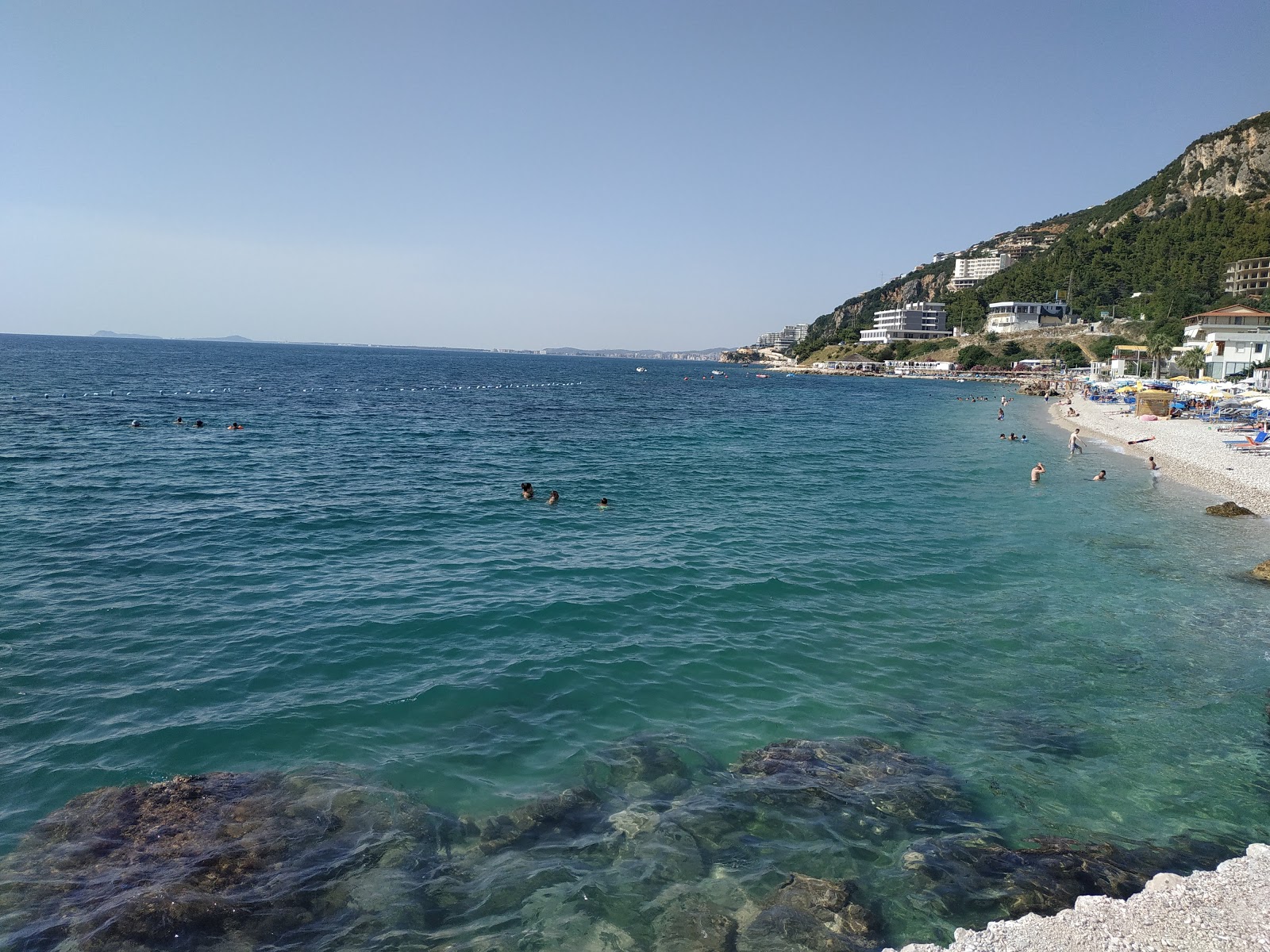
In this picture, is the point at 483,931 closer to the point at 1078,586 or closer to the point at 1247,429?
the point at 1078,586

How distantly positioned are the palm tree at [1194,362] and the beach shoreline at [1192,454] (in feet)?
71.3

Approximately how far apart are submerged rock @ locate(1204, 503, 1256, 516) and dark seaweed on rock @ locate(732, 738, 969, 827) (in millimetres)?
25092

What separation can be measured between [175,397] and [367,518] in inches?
→ 2189

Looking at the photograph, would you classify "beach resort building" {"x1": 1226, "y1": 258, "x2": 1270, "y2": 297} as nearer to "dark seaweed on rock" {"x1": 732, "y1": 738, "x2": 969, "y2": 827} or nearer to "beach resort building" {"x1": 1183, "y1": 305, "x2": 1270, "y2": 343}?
"beach resort building" {"x1": 1183, "y1": 305, "x2": 1270, "y2": 343}

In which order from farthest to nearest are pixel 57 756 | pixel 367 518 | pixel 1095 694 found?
pixel 367 518, pixel 1095 694, pixel 57 756

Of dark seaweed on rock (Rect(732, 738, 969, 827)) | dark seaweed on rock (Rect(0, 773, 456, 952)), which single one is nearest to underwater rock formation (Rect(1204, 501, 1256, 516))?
dark seaweed on rock (Rect(732, 738, 969, 827))

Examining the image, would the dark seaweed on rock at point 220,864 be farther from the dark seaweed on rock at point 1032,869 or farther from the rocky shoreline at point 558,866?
the dark seaweed on rock at point 1032,869

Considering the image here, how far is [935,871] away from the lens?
9055 mm

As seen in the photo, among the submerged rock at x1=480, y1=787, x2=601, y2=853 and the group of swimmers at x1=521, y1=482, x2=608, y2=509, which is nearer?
the submerged rock at x1=480, y1=787, x2=601, y2=853

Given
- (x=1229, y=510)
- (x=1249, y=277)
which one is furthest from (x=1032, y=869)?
(x=1249, y=277)

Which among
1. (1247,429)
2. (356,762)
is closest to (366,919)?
(356,762)

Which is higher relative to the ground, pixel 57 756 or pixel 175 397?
pixel 175 397

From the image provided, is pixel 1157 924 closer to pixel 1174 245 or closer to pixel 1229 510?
pixel 1229 510

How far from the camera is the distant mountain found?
5418 inches
